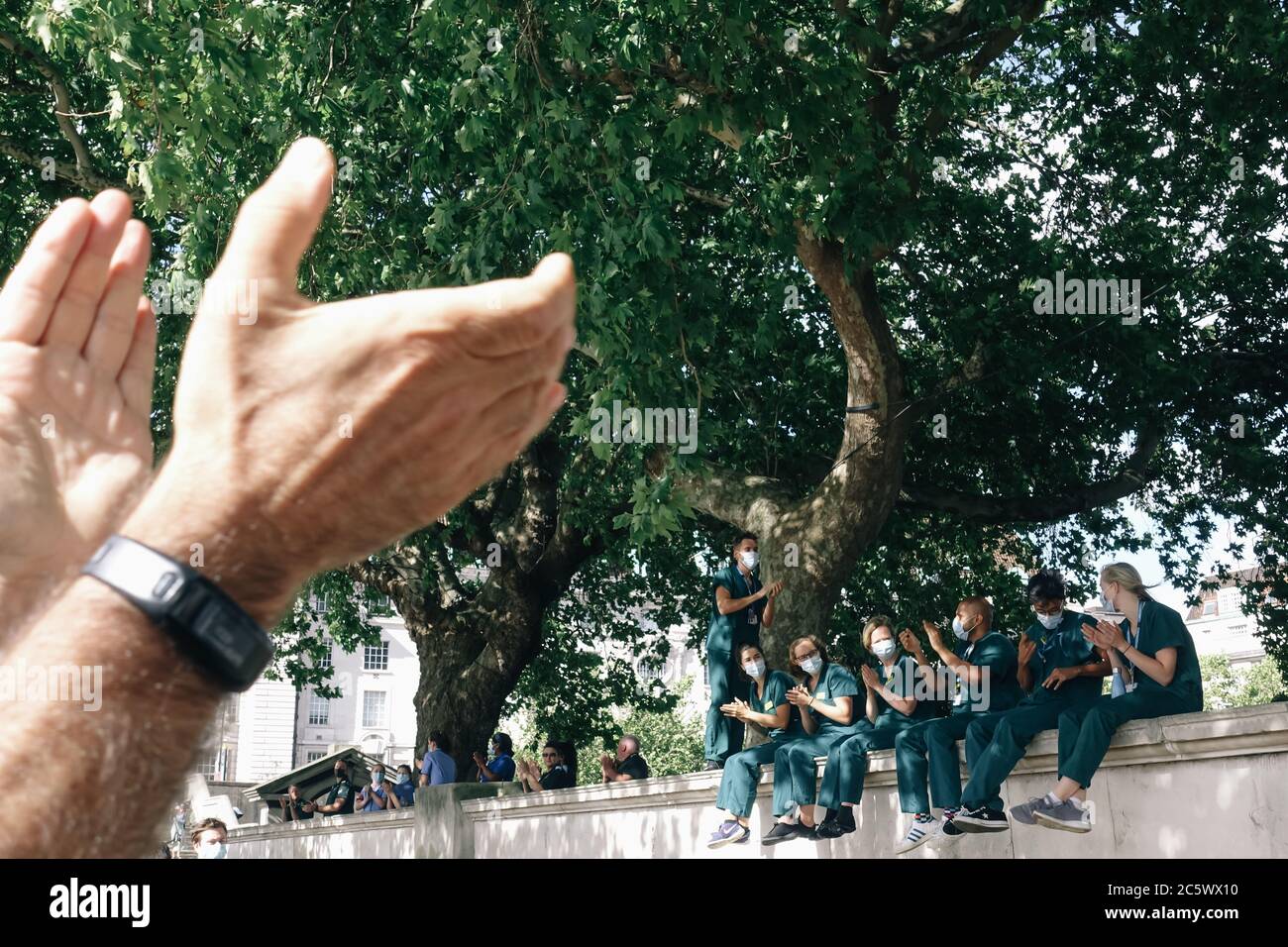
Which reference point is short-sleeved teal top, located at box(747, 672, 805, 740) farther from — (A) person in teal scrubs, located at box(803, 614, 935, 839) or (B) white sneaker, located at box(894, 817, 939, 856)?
(B) white sneaker, located at box(894, 817, 939, 856)

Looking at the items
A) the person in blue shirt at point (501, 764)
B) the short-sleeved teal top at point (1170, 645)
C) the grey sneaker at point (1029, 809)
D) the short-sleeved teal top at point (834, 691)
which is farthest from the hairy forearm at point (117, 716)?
the person in blue shirt at point (501, 764)

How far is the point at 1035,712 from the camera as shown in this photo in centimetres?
838

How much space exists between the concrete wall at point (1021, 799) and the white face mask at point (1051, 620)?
2.44 feet

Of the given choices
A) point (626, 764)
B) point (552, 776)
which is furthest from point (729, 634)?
point (552, 776)

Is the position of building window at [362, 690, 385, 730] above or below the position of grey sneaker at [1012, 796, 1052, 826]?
above

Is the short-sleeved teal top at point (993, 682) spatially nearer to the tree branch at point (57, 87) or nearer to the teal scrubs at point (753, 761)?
the teal scrubs at point (753, 761)

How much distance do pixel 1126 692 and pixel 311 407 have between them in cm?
793

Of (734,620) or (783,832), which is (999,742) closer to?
(783,832)

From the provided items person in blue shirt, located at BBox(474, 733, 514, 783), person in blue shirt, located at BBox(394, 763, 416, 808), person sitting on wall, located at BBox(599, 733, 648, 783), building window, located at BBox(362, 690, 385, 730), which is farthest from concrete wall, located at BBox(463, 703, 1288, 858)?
building window, located at BBox(362, 690, 385, 730)

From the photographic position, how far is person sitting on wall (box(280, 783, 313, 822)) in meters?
24.9

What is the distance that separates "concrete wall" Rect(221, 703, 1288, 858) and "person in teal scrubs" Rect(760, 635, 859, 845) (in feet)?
1.32

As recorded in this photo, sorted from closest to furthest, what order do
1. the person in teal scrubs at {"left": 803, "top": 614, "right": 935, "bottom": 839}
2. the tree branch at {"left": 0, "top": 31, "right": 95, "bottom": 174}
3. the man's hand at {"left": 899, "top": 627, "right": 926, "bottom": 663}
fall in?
the man's hand at {"left": 899, "top": 627, "right": 926, "bottom": 663}, the person in teal scrubs at {"left": 803, "top": 614, "right": 935, "bottom": 839}, the tree branch at {"left": 0, "top": 31, "right": 95, "bottom": 174}

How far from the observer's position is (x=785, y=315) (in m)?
17.0

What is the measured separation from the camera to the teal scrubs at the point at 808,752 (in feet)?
31.9
